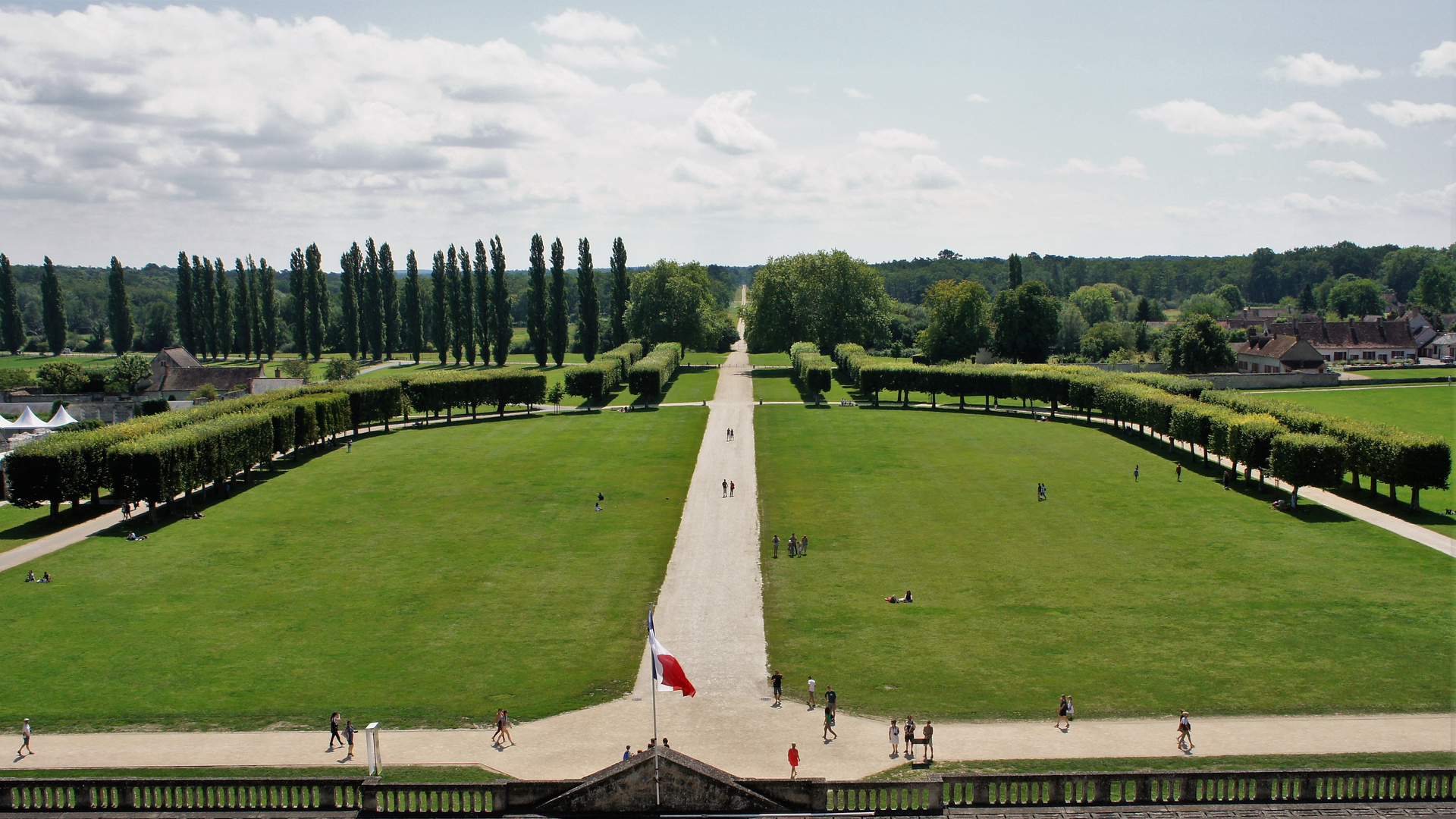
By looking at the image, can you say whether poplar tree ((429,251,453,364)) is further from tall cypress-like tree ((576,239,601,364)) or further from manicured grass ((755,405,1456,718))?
manicured grass ((755,405,1456,718))

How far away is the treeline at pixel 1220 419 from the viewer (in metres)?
61.2

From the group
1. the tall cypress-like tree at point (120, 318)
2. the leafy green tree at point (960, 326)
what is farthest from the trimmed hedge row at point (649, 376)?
the tall cypress-like tree at point (120, 318)

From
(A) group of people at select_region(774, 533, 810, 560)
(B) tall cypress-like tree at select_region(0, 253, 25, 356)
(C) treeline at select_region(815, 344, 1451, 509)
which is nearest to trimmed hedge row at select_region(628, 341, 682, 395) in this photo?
(C) treeline at select_region(815, 344, 1451, 509)

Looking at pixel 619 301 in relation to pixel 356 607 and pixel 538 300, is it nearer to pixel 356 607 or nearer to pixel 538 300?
pixel 538 300

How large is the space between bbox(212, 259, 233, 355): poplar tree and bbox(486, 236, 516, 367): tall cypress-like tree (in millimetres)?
54427

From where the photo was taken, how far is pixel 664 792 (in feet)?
65.7

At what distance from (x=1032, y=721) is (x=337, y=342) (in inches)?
7498

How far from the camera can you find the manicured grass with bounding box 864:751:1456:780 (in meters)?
28.5

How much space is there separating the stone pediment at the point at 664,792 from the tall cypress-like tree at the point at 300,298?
564ft

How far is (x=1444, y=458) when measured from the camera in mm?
59406

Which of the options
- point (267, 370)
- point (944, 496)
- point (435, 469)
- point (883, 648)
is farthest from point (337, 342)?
point (883, 648)

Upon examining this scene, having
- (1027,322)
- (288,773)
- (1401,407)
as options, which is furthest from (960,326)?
(288,773)

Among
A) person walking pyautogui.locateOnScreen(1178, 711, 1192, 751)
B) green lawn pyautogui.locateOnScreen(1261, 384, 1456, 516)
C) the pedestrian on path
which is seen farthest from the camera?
green lawn pyautogui.locateOnScreen(1261, 384, 1456, 516)

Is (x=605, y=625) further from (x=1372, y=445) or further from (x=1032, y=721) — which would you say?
(x=1372, y=445)
